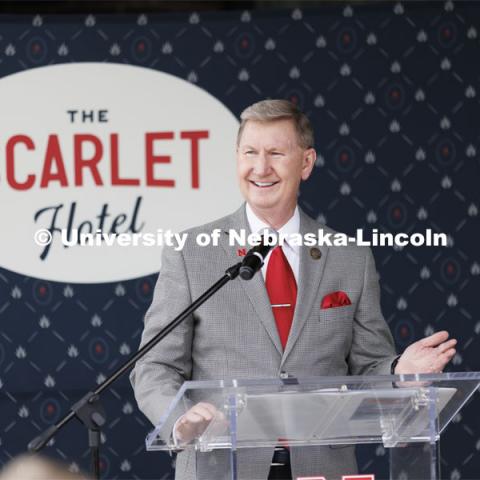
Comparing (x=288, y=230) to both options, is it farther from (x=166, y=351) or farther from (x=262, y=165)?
(x=166, y=351)

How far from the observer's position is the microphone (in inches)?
86.3

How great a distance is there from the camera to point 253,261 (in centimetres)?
221

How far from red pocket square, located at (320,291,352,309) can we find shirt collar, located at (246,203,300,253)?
17 centimetres

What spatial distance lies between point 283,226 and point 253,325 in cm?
34

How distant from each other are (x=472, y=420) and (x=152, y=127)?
1.78 meters

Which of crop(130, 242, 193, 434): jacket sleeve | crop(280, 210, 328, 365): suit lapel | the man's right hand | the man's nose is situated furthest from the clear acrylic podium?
the man's nose

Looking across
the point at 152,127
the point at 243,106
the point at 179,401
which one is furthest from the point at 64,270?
the point at 179,401

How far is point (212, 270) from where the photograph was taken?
293 cm

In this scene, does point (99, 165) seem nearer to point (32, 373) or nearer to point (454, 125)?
point (32, 373)

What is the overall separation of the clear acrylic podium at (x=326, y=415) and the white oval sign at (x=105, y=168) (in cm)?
228

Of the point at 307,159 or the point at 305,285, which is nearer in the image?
the point at 305,285

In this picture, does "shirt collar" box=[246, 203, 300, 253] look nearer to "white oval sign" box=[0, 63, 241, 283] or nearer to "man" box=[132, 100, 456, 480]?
"man" box=[132, 100, 456, 480]
